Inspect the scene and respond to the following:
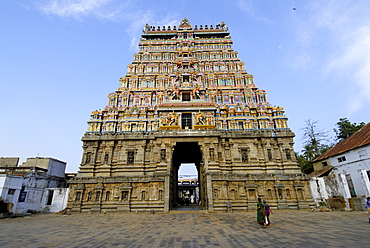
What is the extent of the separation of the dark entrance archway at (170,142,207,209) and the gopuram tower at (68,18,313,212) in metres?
0.14

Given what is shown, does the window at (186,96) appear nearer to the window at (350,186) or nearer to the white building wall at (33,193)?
the window at (350,186)

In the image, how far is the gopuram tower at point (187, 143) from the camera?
73.9ft

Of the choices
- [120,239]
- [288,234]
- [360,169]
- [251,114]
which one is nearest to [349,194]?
[360,169]

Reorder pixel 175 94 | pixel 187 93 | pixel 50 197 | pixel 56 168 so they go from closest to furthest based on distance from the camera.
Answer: pixel 50 197 < pixel 175 94 < pixel 187 93 < pixel 56 168

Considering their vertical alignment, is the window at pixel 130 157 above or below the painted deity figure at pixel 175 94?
below

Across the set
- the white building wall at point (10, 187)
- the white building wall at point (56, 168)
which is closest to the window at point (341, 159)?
the white building wall at point (10, 187)

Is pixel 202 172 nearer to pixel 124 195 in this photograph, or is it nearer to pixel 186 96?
pixel 124 195

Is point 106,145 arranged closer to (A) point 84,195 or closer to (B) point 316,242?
(A) point 84,195

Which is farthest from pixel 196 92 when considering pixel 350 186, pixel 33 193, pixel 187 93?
pixel 33 193

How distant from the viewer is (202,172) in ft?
84.2

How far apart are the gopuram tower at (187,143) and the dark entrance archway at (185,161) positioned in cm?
14

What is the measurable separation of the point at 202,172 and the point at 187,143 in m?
4.37

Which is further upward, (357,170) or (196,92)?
(196,92)

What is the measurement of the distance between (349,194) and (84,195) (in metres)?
29.8
